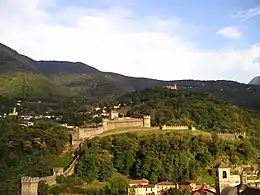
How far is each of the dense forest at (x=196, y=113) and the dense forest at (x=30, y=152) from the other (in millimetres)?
16159

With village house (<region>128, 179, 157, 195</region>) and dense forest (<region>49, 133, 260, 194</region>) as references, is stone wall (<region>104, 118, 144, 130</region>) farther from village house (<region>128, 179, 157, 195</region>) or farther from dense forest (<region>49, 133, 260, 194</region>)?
village house (<region>128, 179, 157, 195</region>)

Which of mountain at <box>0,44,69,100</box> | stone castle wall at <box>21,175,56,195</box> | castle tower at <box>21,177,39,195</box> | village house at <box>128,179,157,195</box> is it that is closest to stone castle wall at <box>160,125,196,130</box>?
village house at <box>128,179,157,195</box>

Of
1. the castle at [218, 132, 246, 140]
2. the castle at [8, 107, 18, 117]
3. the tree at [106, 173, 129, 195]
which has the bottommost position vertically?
the tree at [106, 173, 129, 195]

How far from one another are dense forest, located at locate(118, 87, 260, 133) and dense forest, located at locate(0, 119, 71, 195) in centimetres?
1616

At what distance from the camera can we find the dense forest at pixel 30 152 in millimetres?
50625

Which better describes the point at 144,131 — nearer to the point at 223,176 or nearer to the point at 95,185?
the point at 95,185

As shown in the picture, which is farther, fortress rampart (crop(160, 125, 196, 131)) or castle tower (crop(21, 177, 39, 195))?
fortress rampart (crop(160, 125, 196, 131))

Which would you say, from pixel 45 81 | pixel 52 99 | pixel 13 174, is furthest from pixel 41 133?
pixel 45 81

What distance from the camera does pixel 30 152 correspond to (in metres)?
55.3

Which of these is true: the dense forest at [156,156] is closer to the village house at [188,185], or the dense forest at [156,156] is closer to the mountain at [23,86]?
the village house at [188,185]

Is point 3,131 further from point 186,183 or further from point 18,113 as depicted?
point 18,113

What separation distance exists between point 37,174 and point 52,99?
290ft

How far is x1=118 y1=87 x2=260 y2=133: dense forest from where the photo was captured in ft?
232

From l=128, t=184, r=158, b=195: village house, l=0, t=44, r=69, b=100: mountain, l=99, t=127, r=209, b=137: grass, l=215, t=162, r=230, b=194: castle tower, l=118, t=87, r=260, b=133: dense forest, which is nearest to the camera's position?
l=215, t=162, r=230, b=194: castle tower
